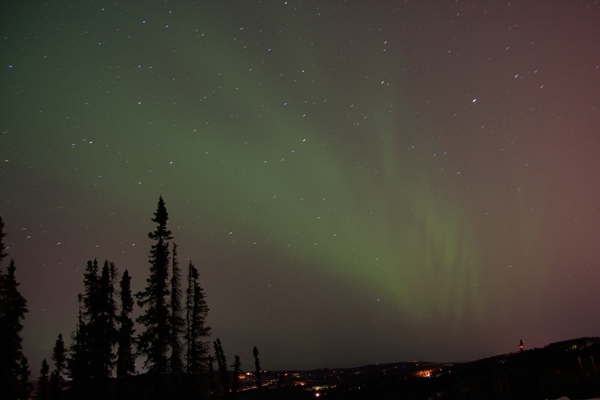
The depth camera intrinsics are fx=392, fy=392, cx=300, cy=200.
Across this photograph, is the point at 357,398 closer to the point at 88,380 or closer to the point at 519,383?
the point at 519,383

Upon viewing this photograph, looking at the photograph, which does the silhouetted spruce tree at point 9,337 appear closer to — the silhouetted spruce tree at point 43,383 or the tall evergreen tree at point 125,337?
the tall evergreen tree at point 125,337

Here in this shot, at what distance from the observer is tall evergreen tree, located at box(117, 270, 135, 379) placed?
33031 millimetres

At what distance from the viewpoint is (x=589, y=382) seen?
9.38 metres

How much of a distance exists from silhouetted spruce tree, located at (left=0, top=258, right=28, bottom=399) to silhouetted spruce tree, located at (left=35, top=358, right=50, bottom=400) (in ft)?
99.4

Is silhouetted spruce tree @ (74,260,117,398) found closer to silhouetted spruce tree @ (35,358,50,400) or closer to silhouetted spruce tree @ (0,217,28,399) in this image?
silhouetted spruce tree @ (0,217,28,399)

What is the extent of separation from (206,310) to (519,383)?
97.3 ft

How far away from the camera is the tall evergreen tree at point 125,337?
3303 cm

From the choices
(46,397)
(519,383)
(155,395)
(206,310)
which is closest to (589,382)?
(519,383)

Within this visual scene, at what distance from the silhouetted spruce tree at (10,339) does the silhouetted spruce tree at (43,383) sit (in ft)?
99.4

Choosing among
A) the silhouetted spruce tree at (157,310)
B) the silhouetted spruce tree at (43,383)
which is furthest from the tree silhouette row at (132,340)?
the silhouetted spruce tree at (43,383)

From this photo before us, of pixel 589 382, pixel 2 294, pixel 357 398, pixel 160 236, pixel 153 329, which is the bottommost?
pixel 357 398

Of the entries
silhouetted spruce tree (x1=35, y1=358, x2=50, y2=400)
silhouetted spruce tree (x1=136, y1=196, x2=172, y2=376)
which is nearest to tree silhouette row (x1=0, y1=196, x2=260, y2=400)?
A: silhouetted spruce tree (x1=136, y1=196, x2=172, y2=376)

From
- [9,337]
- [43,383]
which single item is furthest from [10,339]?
[43,383]

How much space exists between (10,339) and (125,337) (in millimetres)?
8705
